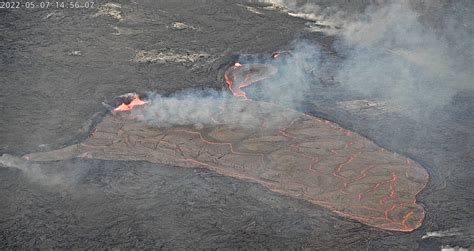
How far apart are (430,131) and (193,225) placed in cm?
615

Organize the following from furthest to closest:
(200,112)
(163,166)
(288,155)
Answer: (200,112), (288,155), (163,166)

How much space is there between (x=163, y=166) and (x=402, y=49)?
9588 millimetres

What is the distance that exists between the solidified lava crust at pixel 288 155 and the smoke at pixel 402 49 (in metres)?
2.40

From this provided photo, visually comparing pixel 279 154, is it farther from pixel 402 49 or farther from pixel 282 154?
pixel 402 49

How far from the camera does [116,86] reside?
12.8 m

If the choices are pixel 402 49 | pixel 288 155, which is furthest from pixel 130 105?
pixel 402 49

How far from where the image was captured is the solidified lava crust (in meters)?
9.09

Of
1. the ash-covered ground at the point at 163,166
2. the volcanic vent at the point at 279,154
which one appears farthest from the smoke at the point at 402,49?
the volcanic vent at the point at 279,154

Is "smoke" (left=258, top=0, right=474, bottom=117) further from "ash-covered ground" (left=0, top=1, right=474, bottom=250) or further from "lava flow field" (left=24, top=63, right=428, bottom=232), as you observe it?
"lava flow field" (left=24, top=63, right=428, bottom=232)

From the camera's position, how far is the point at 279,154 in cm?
1033

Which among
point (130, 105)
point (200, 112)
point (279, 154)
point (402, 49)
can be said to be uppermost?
point (402, 49)

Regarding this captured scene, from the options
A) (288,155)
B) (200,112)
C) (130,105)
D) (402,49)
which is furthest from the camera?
(402,49)

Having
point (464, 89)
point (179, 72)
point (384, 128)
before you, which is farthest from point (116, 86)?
point (464, 89)

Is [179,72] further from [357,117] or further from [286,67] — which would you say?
[357,117]
